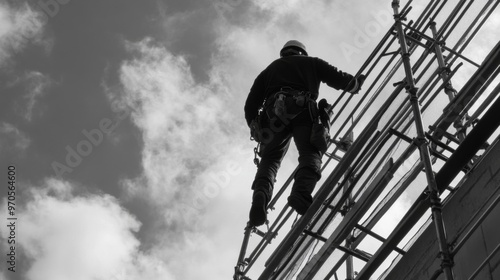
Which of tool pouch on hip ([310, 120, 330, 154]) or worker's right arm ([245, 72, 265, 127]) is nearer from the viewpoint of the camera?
tool pouch on hip ([310, 120, 330, 154])

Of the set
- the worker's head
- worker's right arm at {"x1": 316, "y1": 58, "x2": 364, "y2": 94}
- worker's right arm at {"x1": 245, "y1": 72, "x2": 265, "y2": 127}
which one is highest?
the worker's head

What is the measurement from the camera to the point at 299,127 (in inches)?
221

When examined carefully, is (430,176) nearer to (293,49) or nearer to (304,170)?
(304,170)

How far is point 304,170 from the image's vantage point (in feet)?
17.0

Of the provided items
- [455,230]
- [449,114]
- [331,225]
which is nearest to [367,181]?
[331,225]

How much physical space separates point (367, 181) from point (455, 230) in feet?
4.24

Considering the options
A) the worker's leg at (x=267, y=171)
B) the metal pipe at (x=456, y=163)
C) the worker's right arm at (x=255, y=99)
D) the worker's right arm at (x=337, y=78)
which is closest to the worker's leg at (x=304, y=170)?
the worker's leg at (x=267, y=171)

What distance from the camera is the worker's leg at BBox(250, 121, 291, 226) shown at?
5234mm

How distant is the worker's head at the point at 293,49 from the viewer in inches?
260

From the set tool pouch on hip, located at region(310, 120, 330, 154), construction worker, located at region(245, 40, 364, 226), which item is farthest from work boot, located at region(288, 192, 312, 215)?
tool pouch on hip, located at region(310, 120, 330, 154)

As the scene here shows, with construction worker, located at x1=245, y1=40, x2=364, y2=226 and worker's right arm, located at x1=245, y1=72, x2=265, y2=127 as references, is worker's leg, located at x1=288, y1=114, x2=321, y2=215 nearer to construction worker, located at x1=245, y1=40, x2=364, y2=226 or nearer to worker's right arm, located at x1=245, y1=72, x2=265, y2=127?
construction worker, located at x1=245, y1=40, x2=364, y2=226

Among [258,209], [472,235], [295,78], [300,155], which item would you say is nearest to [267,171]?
[300,155]

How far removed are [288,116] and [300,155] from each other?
400mm

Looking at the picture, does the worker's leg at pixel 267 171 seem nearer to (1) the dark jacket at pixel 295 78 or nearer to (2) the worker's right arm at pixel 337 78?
(1) the dark jacket at pixel 295 78
